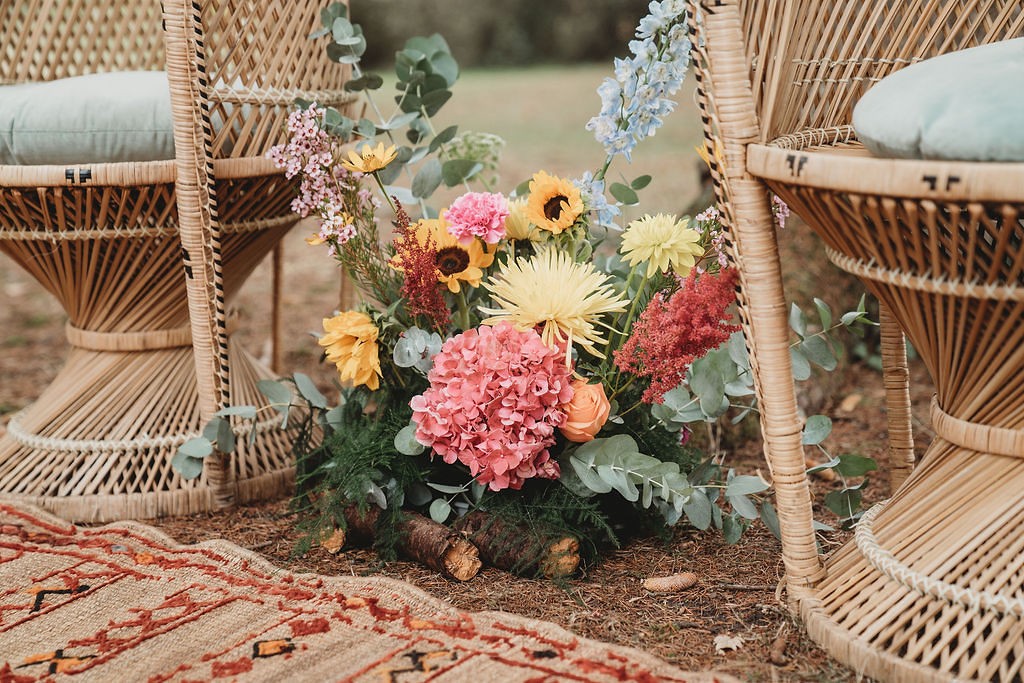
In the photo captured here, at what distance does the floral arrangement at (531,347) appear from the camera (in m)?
1.64

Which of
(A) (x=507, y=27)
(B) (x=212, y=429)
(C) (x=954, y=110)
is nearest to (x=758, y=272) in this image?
(C) (x=954, y=110)

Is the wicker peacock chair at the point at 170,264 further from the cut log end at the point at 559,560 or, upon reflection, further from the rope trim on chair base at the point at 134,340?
the cut log end at the point at 559,560

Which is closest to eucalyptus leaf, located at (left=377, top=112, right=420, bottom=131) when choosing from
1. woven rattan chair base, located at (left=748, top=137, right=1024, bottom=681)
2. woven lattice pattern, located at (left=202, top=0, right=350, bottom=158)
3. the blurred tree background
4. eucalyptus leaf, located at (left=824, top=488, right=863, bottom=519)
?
woven lattice pattern, located at (left=202, top=0, right=350, bottom=158)

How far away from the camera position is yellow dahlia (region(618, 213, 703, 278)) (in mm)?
1649

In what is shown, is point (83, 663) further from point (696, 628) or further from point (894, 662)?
point (894, 662)

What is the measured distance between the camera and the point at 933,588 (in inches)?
51.1

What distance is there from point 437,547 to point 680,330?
533mm

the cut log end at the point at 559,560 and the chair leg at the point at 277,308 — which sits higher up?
the chair leg at the point at 277,308

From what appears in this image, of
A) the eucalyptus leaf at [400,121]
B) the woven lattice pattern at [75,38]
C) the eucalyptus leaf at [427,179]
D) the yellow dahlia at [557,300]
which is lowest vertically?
the yellow dahlia at [557,300]

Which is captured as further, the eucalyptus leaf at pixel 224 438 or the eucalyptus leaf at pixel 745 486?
the eucalyptus leaf at pixel 224 438

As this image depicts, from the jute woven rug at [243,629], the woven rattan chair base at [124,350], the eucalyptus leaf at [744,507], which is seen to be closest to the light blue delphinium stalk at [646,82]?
the eucalyptus leaf at [744,507]

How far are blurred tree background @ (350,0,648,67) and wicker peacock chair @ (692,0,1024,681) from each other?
12750 millimetres

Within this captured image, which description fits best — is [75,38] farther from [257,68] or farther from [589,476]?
[589,476]

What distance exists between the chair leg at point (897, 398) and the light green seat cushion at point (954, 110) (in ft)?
1.85
